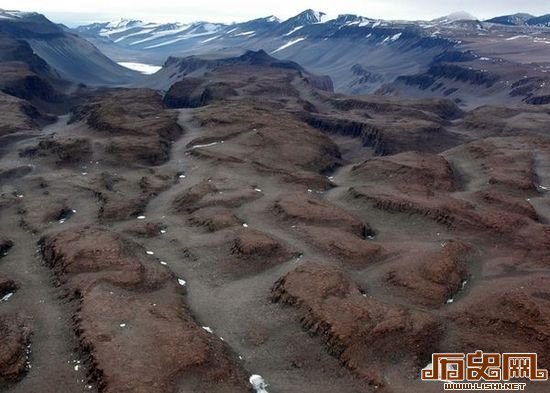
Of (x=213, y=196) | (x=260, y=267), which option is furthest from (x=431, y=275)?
(x=213, y=196)

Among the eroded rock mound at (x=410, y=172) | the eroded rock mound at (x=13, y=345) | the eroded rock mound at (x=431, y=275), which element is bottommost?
the eroded rock mound at (x=410, y=172)

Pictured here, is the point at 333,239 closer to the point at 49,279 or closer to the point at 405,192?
the point at 405,192

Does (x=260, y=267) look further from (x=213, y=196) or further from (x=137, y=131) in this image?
(x=137, y=131)

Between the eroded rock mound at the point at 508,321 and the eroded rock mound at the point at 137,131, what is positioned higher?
the eroded rock mound at the point at 137,131

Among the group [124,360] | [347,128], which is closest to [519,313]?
[124,360]

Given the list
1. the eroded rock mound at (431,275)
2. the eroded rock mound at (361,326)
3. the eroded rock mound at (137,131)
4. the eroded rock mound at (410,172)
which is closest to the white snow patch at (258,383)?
the eroded rock mound at (361,326)

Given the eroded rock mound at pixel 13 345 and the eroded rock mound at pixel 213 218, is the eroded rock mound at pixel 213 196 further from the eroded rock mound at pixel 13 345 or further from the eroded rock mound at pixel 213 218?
the eroded rock mound at pixel 13 345
